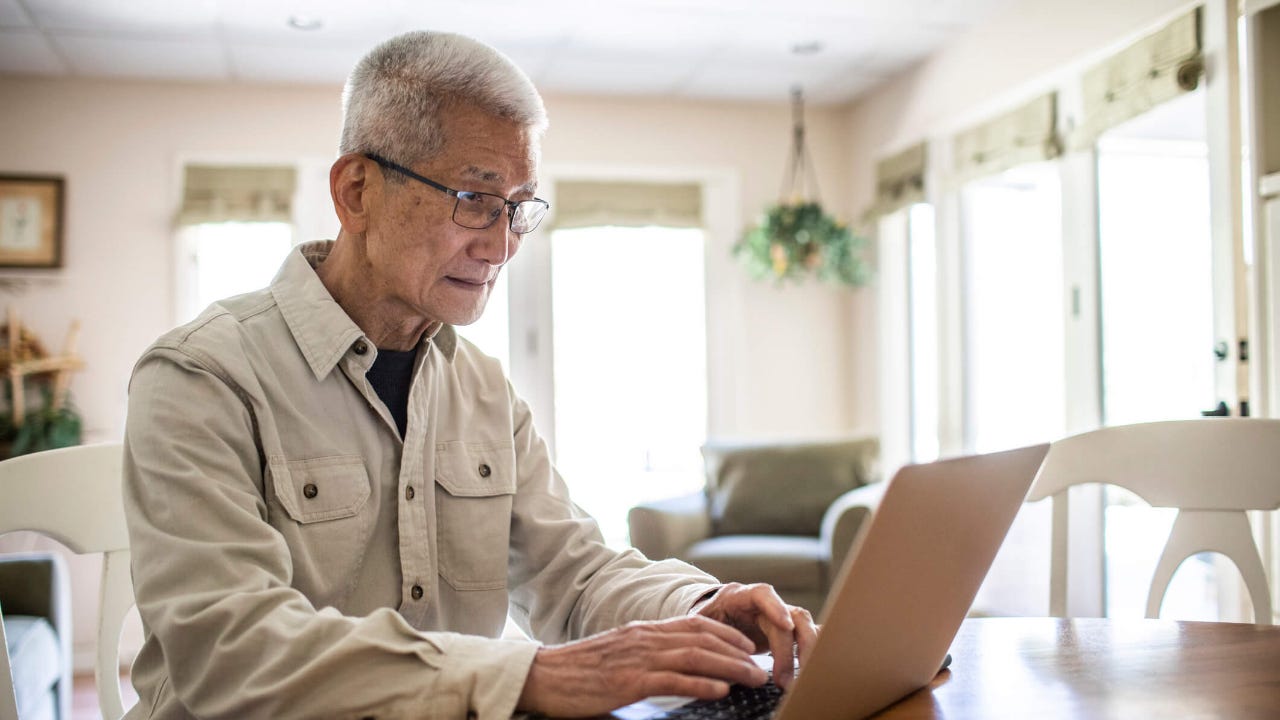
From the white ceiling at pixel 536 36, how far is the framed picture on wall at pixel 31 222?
0.50m

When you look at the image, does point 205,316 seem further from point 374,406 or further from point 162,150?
A: point 162,150

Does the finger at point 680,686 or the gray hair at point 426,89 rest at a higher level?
the gray hair at point 426,89

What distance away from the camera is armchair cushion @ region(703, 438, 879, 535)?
13.5 feet

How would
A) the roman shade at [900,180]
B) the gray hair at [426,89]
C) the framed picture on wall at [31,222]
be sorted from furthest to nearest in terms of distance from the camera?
the roman shade at [900,180] < the framed picture on wall at [31,222] < the gray hair at [426,89]

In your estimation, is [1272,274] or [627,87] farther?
[627,87]

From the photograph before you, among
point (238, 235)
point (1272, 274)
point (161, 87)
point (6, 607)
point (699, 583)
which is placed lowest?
point (6, 607)

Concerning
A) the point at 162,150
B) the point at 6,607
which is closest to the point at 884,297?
the point at 162,150

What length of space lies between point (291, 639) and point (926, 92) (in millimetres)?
4244

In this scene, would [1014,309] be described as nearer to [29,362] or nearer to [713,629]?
[713,629]

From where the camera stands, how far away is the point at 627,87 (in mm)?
4961

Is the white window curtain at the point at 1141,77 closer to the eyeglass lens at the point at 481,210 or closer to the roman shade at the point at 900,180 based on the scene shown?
the roman shade at the point at 900,180

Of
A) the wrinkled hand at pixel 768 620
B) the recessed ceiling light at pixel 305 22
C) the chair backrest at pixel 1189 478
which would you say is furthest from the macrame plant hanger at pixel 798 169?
the wrinkled hand at pixel 768 620

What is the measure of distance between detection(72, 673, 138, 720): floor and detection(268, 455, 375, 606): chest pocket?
285cm

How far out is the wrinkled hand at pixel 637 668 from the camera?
2.85 feet
